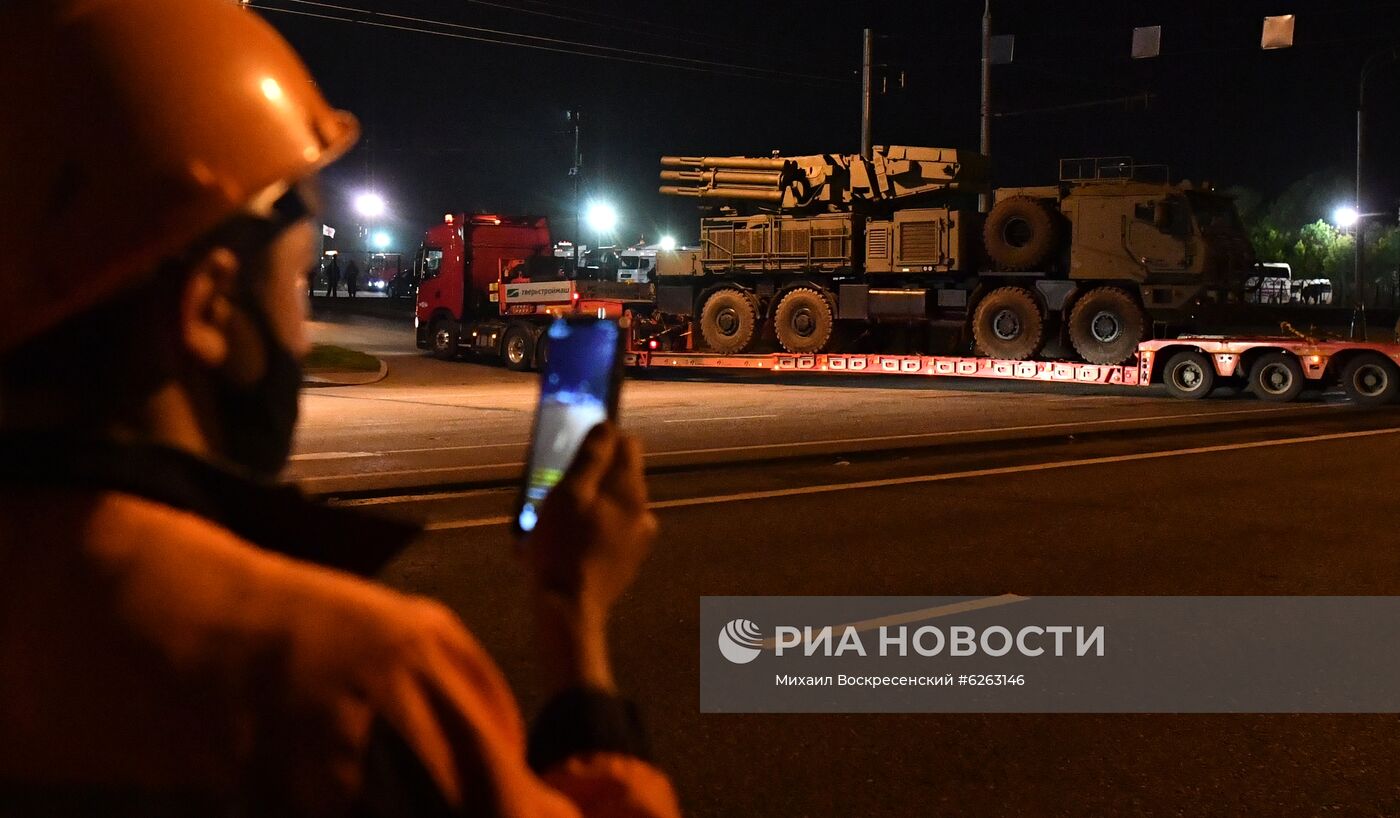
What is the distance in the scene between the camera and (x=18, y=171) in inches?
48.7

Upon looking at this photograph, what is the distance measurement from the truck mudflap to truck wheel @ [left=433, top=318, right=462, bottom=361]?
4.86m

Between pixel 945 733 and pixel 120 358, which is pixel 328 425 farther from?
pixel 120 358

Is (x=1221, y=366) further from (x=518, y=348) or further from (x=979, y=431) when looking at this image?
(x=518, y=348)

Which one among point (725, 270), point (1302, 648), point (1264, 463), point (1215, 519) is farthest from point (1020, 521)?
point (725, 270)

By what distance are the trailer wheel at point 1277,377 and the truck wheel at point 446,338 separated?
1607 centimetres

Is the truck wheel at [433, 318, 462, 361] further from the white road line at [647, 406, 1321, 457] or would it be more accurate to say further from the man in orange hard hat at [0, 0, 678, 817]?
the man in orange hard hat at [0, 0, 678, 817]

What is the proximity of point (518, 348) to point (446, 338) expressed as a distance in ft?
8.31

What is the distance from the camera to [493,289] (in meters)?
29.0

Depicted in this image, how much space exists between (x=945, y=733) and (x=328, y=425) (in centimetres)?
1199

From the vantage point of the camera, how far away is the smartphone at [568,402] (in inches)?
67.5

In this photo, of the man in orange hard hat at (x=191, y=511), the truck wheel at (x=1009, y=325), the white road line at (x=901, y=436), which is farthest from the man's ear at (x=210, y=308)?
the truck wheel at (x=1009, y=325)

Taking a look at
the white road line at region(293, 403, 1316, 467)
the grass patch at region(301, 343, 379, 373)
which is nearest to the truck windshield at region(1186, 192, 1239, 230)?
the white road line at region(293, 403, 1316, 467)

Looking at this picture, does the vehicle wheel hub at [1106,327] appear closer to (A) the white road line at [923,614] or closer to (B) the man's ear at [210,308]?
(A) the white road line at [923,614]

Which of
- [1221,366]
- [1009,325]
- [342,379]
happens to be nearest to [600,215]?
[342,379]
